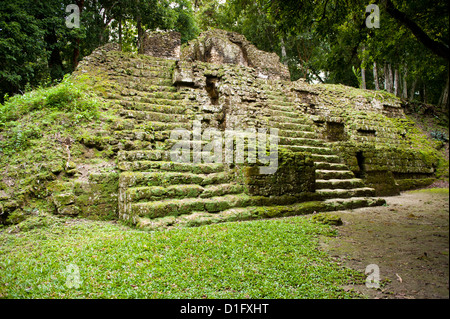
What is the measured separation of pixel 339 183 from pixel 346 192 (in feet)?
1.06

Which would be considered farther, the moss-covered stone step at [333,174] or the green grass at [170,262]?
the moss-covered stone step at [333,174]

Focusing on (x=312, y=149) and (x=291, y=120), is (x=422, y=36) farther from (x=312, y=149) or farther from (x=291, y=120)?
(x=291, y=120)

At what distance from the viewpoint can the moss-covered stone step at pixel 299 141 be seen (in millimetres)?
7221

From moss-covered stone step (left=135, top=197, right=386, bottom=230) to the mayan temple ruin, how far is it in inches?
0.8

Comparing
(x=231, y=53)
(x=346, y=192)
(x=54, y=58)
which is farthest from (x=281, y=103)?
(x=54, y=58)

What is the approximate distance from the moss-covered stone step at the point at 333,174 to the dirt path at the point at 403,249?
1.82 meters

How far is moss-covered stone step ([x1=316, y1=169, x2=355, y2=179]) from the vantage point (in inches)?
253

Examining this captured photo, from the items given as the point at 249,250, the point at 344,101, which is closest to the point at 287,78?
the point at 344,101

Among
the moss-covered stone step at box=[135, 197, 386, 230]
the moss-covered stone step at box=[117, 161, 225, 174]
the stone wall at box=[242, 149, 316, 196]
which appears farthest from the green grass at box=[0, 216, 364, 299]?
the moss-covered stone step at box=[117, 161, 225, 174]

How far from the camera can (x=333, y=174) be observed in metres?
6.56

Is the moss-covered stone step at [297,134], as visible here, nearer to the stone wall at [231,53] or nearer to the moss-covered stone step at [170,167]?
the moss-covered stone step at [170,167]

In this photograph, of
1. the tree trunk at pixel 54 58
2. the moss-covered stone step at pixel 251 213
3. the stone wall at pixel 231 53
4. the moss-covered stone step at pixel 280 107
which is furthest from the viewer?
the stone wall at pixel 231 53

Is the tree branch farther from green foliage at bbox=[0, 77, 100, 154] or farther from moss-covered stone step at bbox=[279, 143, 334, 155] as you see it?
green foliage at bbox=[0, 77, 100, 154]

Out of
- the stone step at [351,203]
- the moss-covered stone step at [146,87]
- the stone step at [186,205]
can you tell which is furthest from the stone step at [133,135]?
the stone step at [351,203]
